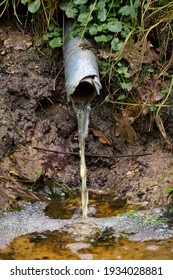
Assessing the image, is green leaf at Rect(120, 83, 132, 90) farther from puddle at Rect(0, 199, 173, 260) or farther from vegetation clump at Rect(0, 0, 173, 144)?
puddle at Rect(0, 199, 173, 260)

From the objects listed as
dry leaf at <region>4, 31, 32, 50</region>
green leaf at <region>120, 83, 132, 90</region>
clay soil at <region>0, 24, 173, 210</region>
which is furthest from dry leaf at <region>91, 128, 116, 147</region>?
dry leaf at <region>4, 31, 32, 50</region>

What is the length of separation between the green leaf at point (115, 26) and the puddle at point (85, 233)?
1100 mm

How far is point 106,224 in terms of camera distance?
3.13m

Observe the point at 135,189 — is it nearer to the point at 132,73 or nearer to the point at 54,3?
the point at 132,73

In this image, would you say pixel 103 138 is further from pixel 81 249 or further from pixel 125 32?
pixel 81 249

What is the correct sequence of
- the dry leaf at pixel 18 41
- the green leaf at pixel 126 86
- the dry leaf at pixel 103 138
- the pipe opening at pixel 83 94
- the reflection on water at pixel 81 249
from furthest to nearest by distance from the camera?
the dry leaf at pixel 18 41 → the dry leaf at pixel 103 138 → the green leaf at pixel 126 86 → the pipe opening at pixel 83 94 → the reflection on water at pixel 81 249

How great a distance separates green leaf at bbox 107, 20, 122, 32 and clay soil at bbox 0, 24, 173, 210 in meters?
0.41

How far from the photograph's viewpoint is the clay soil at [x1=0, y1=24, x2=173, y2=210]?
357 centimetres

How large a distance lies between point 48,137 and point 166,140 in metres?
0.77

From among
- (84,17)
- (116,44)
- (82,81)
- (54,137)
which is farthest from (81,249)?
(84,17)

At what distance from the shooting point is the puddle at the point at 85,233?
2.84m

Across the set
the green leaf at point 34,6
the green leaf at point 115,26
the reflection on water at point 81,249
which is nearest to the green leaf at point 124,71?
the green leaf at point 115,26

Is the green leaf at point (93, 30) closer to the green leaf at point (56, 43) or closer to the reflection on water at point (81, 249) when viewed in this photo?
the green leaf at point (56, 43)
